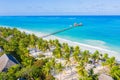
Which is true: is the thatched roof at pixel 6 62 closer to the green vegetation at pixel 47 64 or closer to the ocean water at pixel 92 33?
the green vegetation at pixel 47 64

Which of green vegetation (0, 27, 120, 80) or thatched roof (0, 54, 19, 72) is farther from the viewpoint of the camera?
thatched roof (0, 54, 19, 72)

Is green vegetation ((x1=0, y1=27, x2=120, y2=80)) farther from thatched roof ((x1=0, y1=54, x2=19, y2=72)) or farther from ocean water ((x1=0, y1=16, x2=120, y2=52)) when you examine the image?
ocean water ((x1=0, y1=16, x2=120, y2=52))

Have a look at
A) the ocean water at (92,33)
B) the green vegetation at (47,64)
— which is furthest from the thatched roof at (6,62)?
the ocean water at (92,33)

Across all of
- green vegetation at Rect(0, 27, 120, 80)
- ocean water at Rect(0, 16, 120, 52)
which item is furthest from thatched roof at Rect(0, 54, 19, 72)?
ocean water at Rect(0, 16, 120, 52)

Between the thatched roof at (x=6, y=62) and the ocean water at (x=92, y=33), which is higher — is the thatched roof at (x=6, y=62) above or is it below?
above

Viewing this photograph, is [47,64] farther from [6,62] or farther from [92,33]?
[92,33]

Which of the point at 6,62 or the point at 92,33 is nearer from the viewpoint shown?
the point at 6,62

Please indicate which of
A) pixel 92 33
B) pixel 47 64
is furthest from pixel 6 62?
pixel 92 33

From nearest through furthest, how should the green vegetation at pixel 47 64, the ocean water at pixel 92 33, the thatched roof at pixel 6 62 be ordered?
1. the green vegetation at pixel 47 64
2. the thatched roof at pixel 6 62
3. the ocean water at pixel 92 33

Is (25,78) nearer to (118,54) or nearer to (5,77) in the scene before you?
(5,77)

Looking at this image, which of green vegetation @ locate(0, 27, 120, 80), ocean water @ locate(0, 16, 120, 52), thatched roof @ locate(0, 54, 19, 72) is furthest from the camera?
ocean water @ locate(0, 16, 120, 52)

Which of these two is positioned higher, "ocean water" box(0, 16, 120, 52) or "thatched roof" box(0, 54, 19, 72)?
"thatched roof" box(0, 54, 19, 72)
